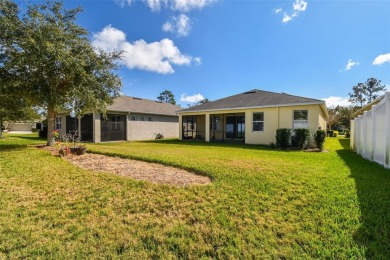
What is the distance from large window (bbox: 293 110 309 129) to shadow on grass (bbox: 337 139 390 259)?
307 inches

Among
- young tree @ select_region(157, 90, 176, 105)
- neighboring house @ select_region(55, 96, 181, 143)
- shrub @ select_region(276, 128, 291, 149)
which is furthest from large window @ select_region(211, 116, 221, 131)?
young tree @ select_region(157, 90, 176, 105)

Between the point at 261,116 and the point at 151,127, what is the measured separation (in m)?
12.6

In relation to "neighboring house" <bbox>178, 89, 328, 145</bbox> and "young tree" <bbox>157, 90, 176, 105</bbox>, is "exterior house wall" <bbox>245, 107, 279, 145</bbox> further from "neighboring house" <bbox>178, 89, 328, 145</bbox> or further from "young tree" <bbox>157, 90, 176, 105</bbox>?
"young tree" <bbox>157, 90, 176, 105</bbox>

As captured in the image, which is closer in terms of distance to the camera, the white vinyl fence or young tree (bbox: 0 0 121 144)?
the white vinyl fence

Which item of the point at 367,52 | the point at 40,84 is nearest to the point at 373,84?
the point at 367,52

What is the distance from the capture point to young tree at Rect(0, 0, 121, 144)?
943 centimetres

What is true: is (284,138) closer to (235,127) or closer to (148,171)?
(235,127)

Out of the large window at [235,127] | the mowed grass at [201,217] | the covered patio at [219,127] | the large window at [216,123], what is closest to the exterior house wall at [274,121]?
the covered patio at [219,127]

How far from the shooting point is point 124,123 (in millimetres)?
20719

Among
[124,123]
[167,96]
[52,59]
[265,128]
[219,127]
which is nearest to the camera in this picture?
[52,59]

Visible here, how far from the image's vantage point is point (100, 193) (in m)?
4.67

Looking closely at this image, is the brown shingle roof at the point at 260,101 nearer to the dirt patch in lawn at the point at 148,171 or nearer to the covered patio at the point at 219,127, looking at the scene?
the covered patio at the point at 219,127

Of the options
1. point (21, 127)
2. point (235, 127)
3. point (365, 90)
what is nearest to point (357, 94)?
point (365, 90)

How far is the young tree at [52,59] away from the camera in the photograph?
943 cm
